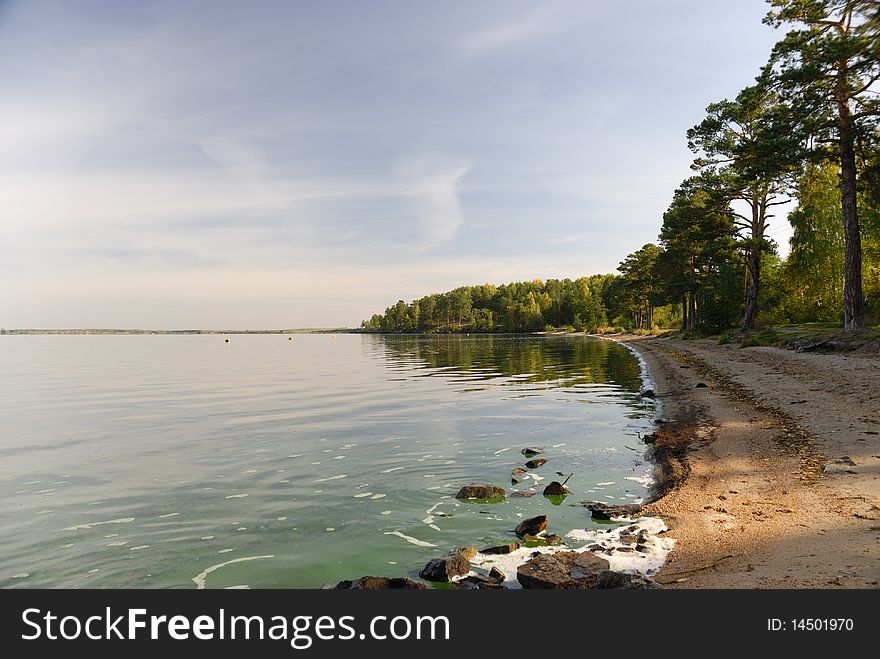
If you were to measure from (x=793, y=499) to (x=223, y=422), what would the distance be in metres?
22.9

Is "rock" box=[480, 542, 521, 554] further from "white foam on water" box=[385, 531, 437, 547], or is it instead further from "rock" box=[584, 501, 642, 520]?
"rock" box=[584, 501, 642, 520]

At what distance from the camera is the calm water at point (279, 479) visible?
966cm

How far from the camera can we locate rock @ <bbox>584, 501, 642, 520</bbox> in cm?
1086

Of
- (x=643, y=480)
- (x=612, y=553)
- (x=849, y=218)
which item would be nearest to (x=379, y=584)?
(x=612, y=553)

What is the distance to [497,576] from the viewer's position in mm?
8086

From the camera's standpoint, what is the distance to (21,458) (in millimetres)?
18344

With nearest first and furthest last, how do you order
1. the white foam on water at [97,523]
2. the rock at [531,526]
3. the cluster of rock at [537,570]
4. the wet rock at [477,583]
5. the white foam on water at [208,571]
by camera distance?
the cluster of rock at [537,570] < the wet rock at [477,583] < the white foam on water at [208,571] < the rock at [531,526] < the white foam on water at [97,523]

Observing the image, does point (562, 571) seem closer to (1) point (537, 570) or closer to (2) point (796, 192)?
(1) point (537, 570)

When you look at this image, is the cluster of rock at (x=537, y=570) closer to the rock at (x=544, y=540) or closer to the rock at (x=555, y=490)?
the rock at (x=544, y=540)

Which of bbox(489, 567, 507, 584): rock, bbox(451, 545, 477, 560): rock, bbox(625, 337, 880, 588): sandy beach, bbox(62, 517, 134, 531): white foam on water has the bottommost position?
bbox(62, 517, 134, 531): white foam on water

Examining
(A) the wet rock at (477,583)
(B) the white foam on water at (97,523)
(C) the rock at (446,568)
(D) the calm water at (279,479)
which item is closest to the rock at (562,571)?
(A) the wet rock at (477,583)

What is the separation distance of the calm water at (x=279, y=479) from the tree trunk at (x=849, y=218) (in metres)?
15.3

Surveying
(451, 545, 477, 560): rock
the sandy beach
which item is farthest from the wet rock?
the sandy beach

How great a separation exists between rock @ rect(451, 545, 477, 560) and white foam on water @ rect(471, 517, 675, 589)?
7 cm
